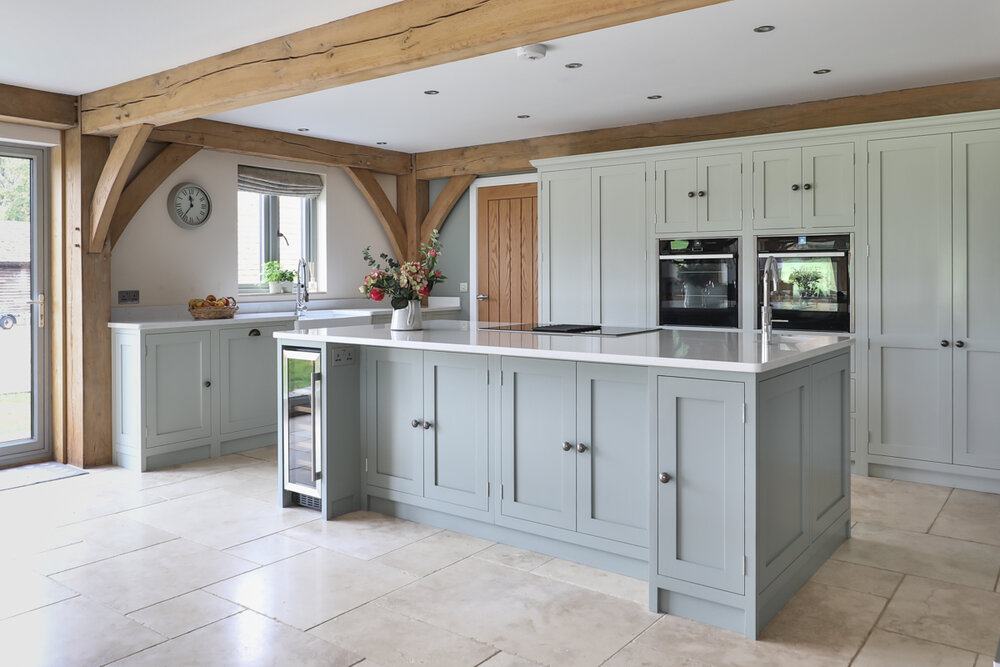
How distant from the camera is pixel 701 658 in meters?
2.39

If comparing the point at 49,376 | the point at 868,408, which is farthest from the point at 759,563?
the point at 49,376

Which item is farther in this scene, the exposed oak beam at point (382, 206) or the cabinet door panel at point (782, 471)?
the exposed oak beam at point (382, 206)

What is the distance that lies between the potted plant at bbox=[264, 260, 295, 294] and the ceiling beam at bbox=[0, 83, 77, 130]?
1.86 meters

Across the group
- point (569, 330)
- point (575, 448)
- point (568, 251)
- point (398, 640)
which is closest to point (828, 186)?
point (568, 251)

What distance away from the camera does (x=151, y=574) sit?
3090 millimetres

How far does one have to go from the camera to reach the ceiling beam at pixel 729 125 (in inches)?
180

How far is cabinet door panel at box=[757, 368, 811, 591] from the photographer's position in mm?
2582

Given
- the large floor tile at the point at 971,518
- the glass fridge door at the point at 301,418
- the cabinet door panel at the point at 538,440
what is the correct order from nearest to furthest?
1. the cabinet door panel at the point at 538,440
2. the large floor tile at the point at 971,518
3. the glass fridge door at the point at 301,418

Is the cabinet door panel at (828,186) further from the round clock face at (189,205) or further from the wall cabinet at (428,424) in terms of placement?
the round clock face at (189,205)

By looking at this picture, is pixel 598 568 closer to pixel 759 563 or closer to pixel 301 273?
pixel 759 563

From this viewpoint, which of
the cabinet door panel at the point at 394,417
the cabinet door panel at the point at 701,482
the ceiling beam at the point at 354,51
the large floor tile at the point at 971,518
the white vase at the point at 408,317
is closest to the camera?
the cabinet door panel at the point at 701,482

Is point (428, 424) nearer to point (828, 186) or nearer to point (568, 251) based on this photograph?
point (568, 251)

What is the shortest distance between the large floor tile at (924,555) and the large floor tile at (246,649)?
222 centimetres

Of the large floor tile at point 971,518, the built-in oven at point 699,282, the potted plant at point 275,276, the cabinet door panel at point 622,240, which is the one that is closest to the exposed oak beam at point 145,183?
the potted plant at point 275,276
